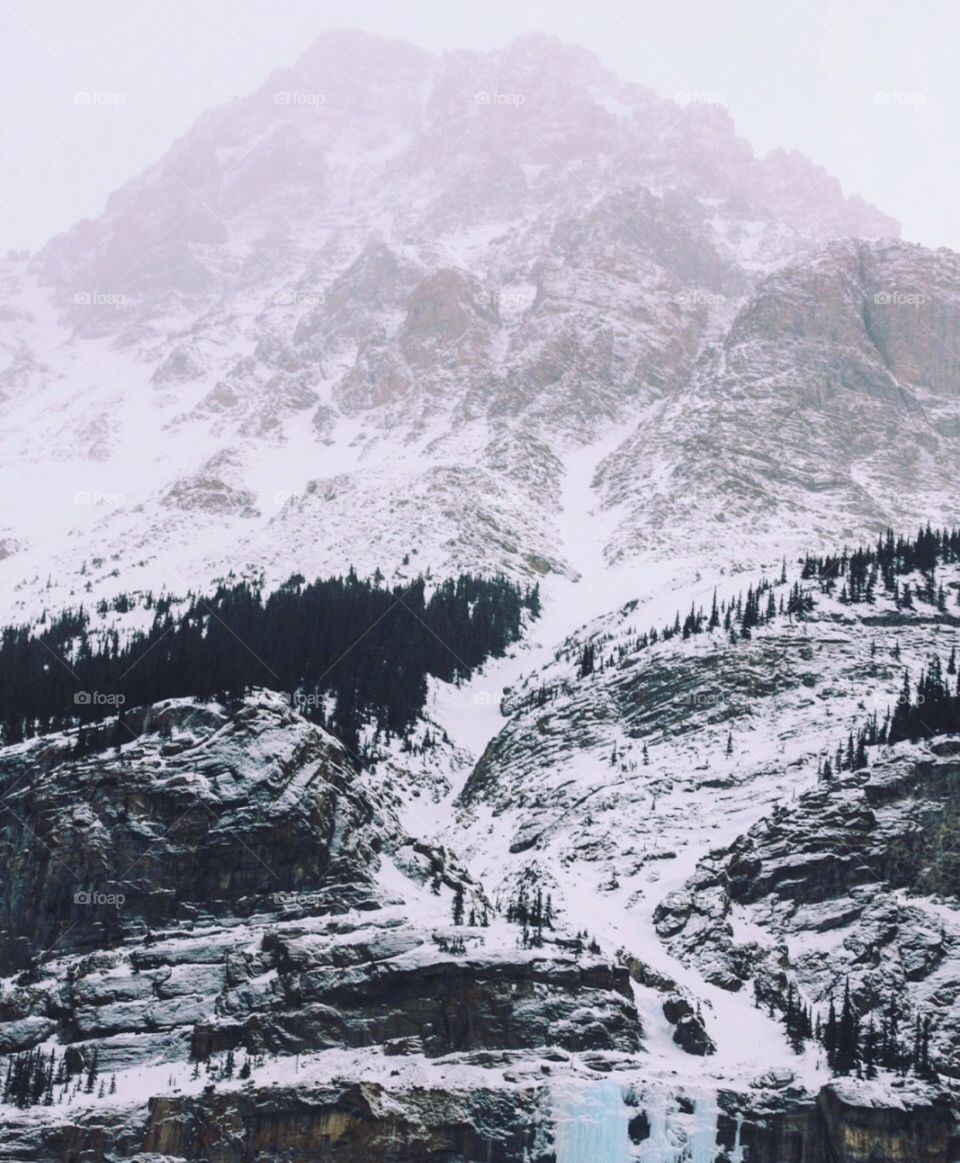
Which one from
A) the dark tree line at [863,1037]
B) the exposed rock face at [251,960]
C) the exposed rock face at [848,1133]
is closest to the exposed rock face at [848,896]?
the dark tree line at [863,1037]

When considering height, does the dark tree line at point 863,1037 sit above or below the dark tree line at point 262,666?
below

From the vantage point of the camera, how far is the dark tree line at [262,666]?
141000 millimetres

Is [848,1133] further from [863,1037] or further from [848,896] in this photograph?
[848,896]

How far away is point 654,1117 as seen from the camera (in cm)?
9500

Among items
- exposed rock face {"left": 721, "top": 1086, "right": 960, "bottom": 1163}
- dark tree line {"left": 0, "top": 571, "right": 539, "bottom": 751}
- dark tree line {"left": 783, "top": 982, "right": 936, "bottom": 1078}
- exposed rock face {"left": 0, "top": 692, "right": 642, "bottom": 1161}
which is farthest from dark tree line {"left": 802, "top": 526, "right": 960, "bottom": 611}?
exposed rock face {"left": 721, "top": 1086, "right": 960, "bottom": 1163}

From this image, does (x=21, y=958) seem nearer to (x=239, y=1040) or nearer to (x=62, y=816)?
(x=62, y=816)

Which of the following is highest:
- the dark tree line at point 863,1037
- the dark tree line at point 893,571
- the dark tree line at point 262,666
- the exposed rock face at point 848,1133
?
the dark tree line at point 893,571

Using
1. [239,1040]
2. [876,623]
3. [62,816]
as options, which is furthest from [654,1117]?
[876,623]

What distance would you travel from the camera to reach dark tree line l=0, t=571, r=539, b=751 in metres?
141

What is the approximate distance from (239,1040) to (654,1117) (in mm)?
26724

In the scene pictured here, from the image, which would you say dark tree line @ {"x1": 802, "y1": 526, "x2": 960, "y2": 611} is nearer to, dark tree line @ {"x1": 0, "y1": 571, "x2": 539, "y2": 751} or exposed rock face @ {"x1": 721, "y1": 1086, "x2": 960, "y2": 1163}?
dark tree line @ {"x1": 0, "y1": 571, "x2": 539, "y2": 751}

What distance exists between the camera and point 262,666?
16362 centimetres

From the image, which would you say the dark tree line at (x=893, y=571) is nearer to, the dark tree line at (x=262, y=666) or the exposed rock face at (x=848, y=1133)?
the dark tree line at (x=262, y=666)

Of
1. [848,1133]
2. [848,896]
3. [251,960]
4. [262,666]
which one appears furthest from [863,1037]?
[262,666]
